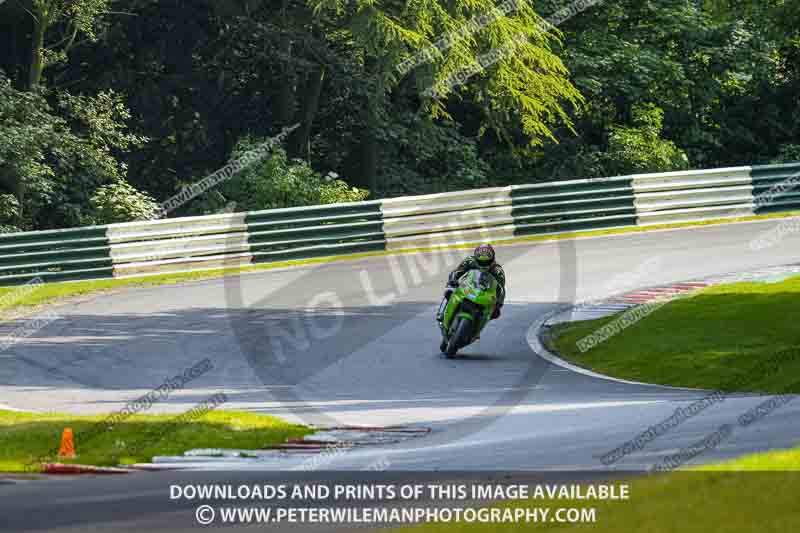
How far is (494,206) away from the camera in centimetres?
2995

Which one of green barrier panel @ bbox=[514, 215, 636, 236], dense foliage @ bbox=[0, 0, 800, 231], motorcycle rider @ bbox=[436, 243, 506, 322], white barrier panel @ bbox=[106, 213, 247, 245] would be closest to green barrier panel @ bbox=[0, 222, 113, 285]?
white barrier panel @ bbox=[106, 213, 247, 245]

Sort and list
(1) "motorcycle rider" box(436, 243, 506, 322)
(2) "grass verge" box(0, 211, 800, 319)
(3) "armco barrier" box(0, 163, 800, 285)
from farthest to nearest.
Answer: (3) "armco barrier" box(0, 163, 800, 285), (2) "grass verge" box(0, 211, 800, 319), (1) "motorcycle rider" box(436, 243, 506, 322)

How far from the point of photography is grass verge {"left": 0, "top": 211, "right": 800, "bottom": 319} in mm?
23953

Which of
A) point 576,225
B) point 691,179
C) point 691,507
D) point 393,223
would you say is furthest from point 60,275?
point 691,507

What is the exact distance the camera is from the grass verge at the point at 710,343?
54.9 ft

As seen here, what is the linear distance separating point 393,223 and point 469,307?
10520mm

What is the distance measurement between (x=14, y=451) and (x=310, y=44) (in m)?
23.4

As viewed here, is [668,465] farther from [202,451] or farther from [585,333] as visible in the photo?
[585,333]

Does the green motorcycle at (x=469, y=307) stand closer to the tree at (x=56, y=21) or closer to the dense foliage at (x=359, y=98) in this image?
the dense foliage at (x=359, y=98)

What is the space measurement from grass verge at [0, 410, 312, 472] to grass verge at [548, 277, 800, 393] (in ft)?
18.1

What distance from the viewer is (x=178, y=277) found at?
2625 centimetres

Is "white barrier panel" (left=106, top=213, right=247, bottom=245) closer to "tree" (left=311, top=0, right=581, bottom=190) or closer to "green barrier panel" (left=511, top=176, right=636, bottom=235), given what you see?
"green barrier panel" (left=511, top=176, right=636, bottom=235)

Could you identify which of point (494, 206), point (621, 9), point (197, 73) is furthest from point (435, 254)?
point (621, 9)

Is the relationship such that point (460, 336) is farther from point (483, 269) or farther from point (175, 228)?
point (175, 228)
